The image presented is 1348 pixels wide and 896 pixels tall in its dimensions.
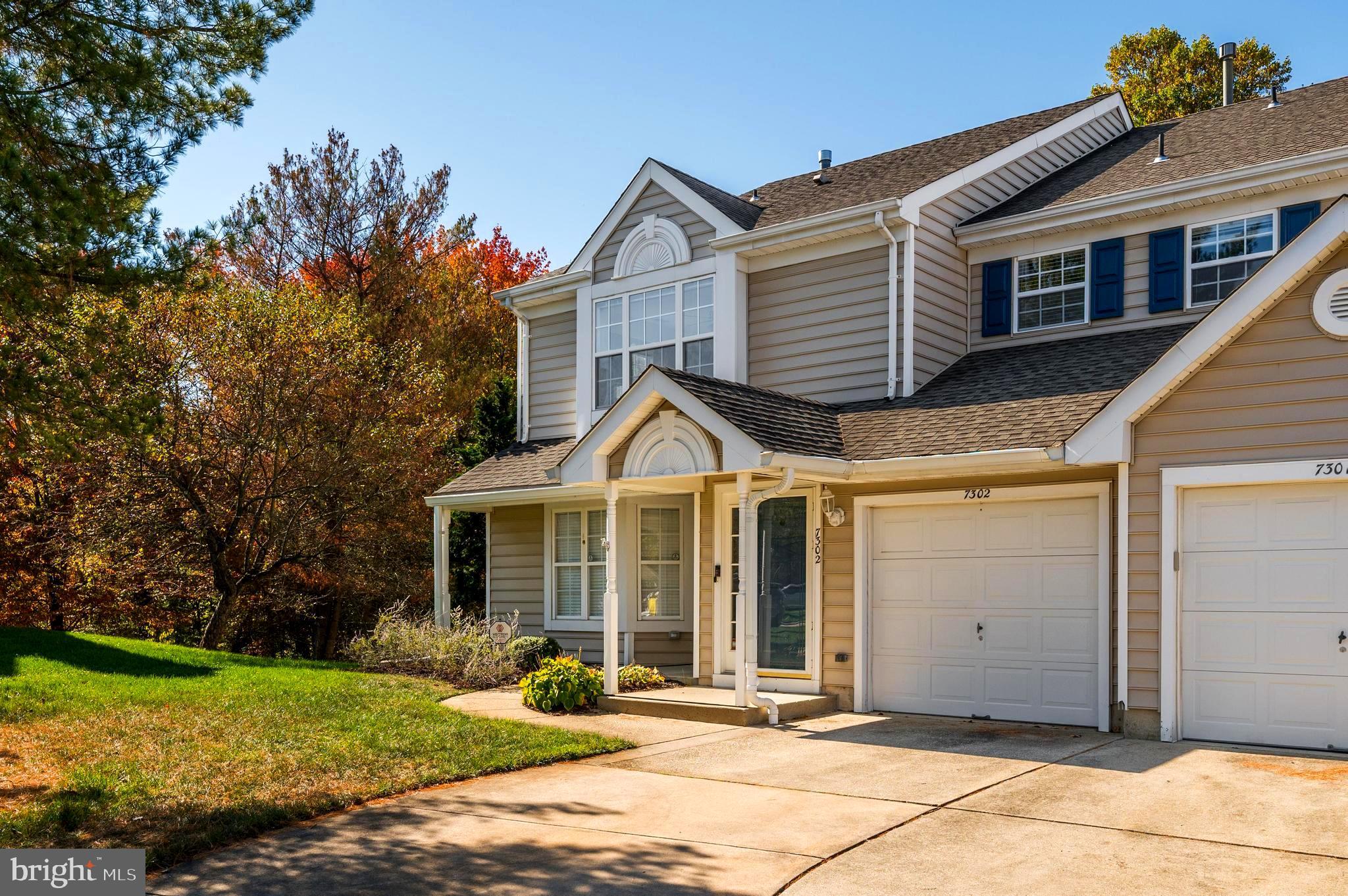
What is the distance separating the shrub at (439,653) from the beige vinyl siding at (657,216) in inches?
211

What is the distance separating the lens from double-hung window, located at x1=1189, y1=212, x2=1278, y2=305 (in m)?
12.5

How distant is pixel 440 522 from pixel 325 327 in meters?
4.83

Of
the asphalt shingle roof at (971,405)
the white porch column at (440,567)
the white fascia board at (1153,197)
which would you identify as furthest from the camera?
the white porch column at (440,567)

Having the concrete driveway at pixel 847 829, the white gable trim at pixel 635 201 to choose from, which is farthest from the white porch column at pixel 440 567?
the concrete driveway at pixel 847 829

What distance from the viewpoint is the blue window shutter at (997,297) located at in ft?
46.6

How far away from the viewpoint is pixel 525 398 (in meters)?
18.5

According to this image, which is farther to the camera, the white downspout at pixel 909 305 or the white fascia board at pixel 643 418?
the white downspout at pixel 909 305

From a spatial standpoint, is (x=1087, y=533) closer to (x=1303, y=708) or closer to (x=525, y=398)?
(x=1303, y=708)

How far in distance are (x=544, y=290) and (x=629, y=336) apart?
2.19 m

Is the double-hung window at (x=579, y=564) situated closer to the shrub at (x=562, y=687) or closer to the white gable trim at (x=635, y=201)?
the shrub at (x=562, y=687)

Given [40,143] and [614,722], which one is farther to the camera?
[614,722]

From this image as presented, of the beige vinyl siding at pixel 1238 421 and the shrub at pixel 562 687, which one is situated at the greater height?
the beige vinyl siding at pixel 1238 421

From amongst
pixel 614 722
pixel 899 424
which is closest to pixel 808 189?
pixel 899 424

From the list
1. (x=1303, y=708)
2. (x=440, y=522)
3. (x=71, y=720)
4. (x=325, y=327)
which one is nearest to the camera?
(x=1303, y=708)
